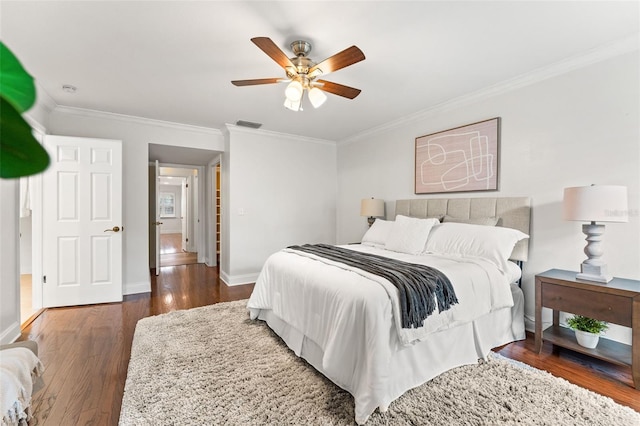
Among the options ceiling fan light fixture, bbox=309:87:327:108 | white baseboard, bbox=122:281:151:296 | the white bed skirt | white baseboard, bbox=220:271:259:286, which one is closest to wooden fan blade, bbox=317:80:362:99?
ceiling fan light fixture, bbox=309:87:327:108

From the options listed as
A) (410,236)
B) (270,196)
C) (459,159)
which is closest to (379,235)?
(410,236)

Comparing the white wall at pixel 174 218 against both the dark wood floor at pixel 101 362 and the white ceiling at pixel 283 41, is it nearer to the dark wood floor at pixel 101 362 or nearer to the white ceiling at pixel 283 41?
the dark wood floor at pixel 101 362

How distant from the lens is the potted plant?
2.18m

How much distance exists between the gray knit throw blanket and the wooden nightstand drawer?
92cm

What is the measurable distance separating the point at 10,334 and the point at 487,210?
4.66 meters

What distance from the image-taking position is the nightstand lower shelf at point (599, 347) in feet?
6.75

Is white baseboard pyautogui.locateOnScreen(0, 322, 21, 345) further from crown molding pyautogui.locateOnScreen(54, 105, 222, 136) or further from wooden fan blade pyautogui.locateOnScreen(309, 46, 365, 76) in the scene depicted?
wooden fan blade pyautogui.locateOnScreen(309, 46, 365, 76)

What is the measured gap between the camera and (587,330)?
220cm

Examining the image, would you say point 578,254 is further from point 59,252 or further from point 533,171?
point 59,252

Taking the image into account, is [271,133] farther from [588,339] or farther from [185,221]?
[185,221]

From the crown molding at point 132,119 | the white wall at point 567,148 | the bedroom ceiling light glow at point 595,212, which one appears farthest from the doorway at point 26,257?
the white wall at point 567,148

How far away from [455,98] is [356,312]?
283 cm

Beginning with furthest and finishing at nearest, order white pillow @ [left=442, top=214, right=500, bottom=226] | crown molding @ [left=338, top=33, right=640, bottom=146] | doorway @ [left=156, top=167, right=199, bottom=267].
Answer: doorway @ [left=156, top=167, right=199, bottom=267] → white pillow @ [left=442, top=214, right=500, bottom=226] → crown molding @ [left=338, top=33, right=640, bottom=146]

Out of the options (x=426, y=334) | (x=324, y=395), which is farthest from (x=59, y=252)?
(x=426, y=334)
